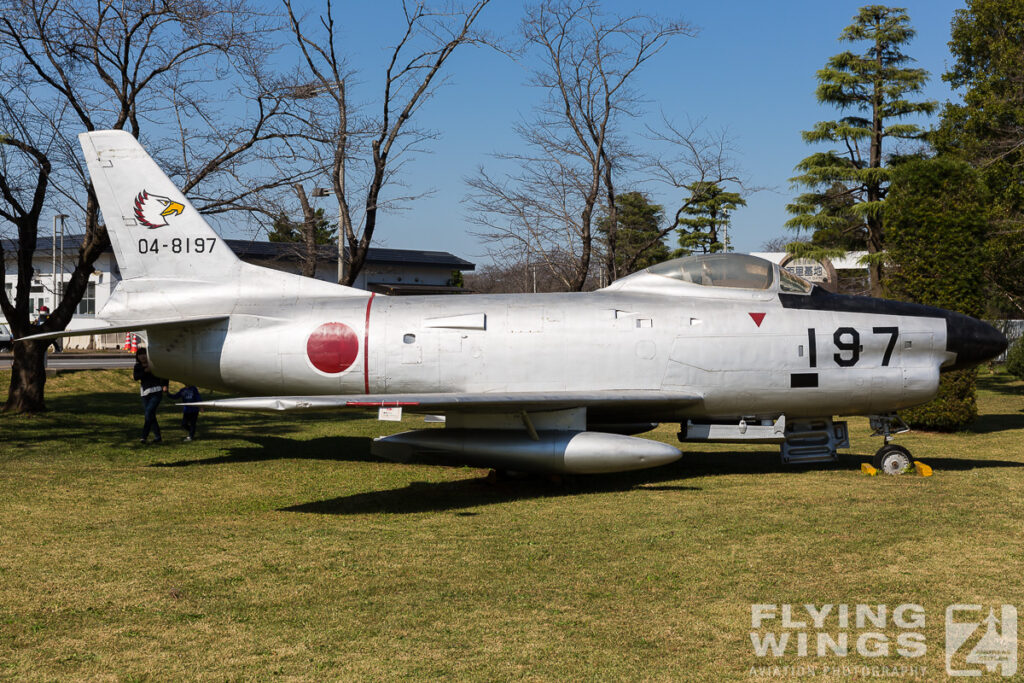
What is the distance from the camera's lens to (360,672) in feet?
16.7

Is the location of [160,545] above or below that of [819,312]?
below

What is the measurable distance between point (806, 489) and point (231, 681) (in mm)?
8491

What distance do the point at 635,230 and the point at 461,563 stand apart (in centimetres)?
2395

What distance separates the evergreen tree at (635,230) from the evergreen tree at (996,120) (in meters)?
10.6

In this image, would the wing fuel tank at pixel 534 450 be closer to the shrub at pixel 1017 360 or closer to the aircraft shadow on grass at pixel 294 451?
the aircraft shadow on grass at pixel 294 451

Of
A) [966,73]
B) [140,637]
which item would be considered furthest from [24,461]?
[966,73]

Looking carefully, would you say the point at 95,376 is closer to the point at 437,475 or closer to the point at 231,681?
the point at 437,475

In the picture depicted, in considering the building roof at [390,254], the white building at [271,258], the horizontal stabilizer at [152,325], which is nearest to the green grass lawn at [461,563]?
the horizontal stabilizer at [152,325]

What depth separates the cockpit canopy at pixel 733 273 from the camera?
481 inches

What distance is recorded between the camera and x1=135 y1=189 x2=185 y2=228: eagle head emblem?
13.6 metres

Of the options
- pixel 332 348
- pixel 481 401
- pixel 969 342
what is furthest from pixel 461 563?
pixel 969 342

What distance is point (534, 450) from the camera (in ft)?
36.1

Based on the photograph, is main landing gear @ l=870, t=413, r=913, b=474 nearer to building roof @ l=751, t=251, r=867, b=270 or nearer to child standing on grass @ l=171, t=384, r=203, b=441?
child standing on grass @ l=171, t=384, r=203, b=441

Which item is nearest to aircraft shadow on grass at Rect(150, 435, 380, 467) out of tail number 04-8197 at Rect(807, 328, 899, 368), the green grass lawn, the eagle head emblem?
the green grass lawn
